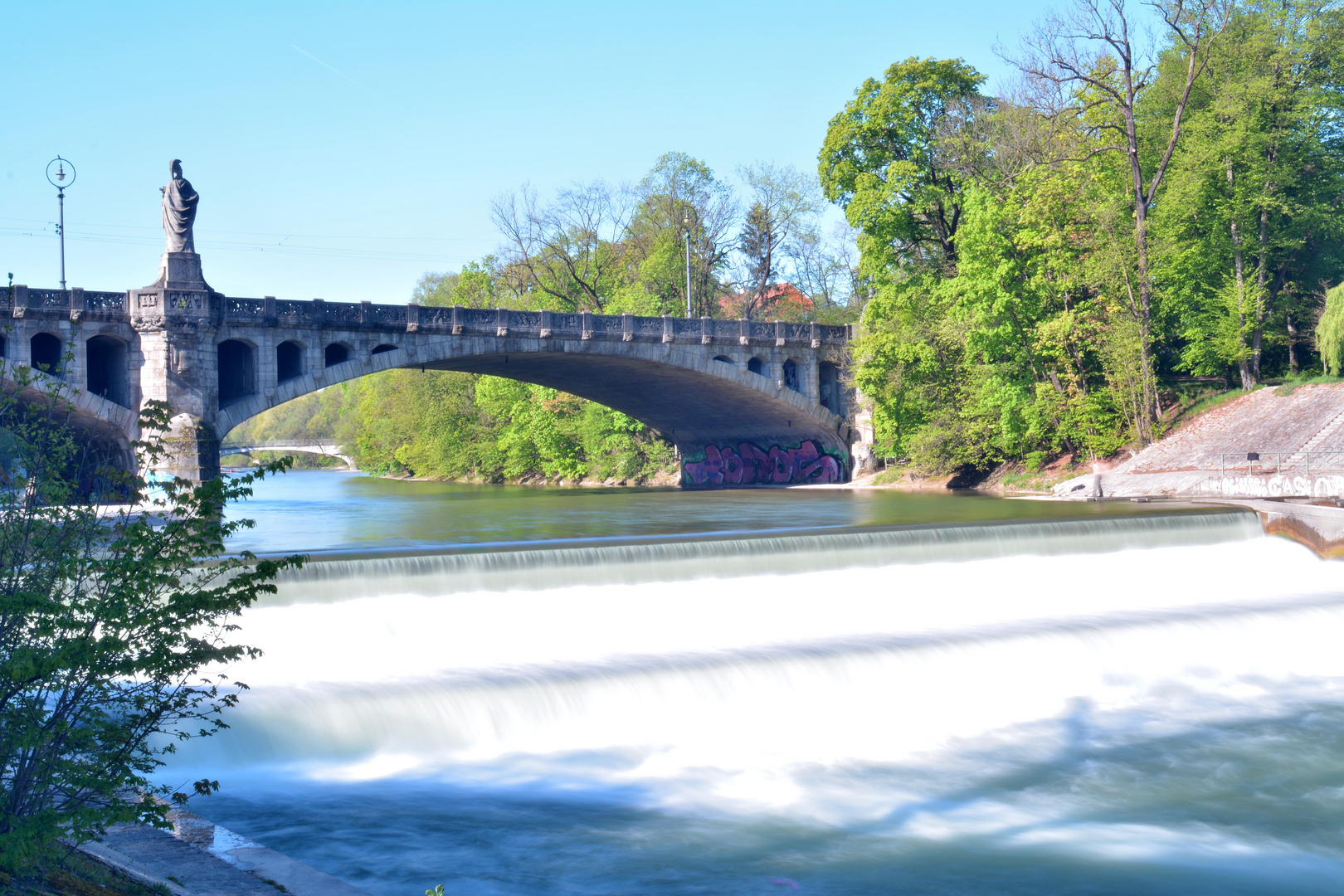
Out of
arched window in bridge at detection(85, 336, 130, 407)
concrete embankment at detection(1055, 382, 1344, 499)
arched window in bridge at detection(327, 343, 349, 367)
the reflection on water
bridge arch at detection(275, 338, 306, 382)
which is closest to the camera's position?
the reflection on water

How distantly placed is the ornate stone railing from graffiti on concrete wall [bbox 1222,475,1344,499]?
81.1 ft

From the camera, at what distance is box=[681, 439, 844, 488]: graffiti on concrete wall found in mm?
54812

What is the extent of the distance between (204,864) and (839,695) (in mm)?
9186

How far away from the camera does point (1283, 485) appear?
1117 inches

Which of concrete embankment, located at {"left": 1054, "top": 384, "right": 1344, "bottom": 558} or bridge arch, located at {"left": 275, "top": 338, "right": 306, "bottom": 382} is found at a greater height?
bridge arch, located at {"left": 275, "top": 338, "right": 306, "bottom": 382}

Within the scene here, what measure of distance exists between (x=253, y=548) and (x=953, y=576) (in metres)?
16.1

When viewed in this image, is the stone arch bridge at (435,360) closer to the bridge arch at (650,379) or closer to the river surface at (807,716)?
the bridge arch at (650,379)

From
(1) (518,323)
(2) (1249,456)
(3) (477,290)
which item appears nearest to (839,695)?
(2) (1249,456)

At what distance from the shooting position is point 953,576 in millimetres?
21344

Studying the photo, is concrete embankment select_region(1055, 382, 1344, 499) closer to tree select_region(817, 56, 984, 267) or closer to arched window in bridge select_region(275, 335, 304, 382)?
tree select_region(817, 56, 984, 267)

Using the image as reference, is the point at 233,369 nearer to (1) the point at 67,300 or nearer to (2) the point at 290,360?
(2) the point at 290,360

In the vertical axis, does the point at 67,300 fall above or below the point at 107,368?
above

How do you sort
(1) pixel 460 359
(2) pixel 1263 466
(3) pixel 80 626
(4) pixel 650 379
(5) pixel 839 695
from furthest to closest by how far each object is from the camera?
(4) pixel 650 379 < (1) pixel 460 359 < (2) pixel 1263 466 < (5) pixel 839 695 < (3) pixel 80 626

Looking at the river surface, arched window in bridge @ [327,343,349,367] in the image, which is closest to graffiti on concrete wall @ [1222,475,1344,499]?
the river surface
